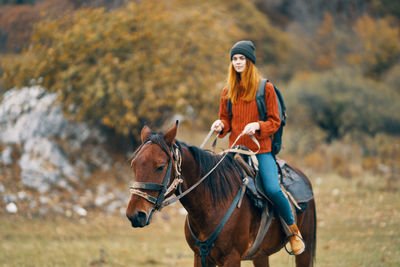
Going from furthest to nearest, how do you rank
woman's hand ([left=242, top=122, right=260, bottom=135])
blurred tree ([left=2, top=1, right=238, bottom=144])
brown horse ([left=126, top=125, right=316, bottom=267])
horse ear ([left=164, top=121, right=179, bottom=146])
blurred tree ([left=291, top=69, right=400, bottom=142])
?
1. blurred tree ([left=291, top=69, right=400, bottom=142])
2. blurred tree ([left=2, top=1, right=238, bottom=144])
3. woman's hand ([left=242, top=122, right=260, bottom=135])
4. horse ear ([left=164, top=121, right=179, bottom=146])
5. brown horse ([left=126, top=125, right=316, bottom=267])

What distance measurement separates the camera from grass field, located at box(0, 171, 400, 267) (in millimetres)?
7492

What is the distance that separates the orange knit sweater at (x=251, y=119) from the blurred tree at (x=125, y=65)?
25.0ft

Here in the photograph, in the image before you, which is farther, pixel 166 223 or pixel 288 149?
pixel 288 149

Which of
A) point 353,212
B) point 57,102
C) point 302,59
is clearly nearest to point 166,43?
point 57,102

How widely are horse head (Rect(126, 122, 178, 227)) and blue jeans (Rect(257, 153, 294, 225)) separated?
1.15 m

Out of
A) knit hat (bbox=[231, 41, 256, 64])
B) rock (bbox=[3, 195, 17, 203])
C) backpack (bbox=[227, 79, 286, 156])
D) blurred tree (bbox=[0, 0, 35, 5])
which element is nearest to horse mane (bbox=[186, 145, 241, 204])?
backpack (bbox=[227, 79, 286, 156])

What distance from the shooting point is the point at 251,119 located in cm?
444

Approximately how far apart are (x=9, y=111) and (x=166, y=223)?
20.2 feet

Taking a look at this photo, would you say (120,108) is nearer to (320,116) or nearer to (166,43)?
(166,43)

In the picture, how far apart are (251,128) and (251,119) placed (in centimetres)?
27

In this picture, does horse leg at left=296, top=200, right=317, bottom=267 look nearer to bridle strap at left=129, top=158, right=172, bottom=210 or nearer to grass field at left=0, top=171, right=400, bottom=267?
grass field at left=0, top=171, right=400, bottom=267

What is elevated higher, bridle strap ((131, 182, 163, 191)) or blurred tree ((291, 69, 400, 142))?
bridle strap ((131, 182, 163, 191))

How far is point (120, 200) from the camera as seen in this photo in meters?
12.1

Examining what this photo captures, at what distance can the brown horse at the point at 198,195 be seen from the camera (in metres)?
3.47
